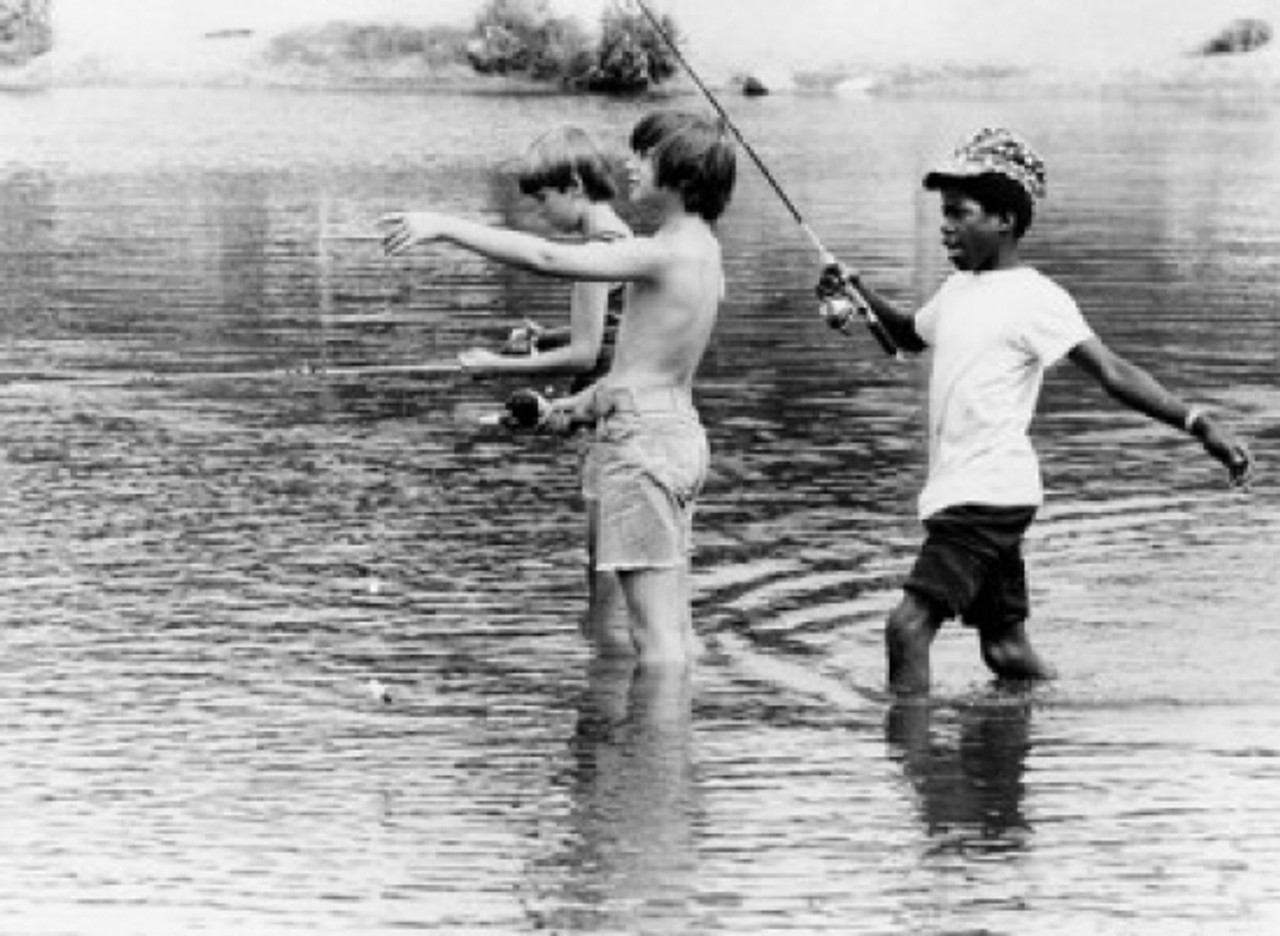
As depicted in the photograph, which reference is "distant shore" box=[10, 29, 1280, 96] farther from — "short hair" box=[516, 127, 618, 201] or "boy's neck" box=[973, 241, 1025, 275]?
"boy's neck" box=[973, 241, 1025, 275]

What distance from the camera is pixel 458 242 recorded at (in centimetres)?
796

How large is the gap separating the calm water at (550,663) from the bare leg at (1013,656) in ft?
0.29

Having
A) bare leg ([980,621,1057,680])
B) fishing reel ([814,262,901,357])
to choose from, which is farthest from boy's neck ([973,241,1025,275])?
bare leg ([980,621,1057,680])

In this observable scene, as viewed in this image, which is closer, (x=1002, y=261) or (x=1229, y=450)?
(x=1229, y=450)

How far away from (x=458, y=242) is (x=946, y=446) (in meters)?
1.50

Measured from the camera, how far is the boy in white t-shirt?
340 inches

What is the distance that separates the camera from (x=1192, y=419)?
8.55 meters

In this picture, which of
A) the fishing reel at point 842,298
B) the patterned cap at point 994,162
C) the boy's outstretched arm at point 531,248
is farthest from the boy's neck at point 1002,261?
the boy's outstretched arm at point 531,248

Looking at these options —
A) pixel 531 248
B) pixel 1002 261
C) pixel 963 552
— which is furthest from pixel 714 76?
pixel 531 248

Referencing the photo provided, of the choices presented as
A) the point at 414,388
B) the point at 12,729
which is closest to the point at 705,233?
the point at 12,729

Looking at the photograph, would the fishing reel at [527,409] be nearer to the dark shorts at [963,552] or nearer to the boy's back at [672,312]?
the boy's back at [672,312]

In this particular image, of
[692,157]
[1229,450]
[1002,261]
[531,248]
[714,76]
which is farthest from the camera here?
[714,76]

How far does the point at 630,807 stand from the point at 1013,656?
1.66 m

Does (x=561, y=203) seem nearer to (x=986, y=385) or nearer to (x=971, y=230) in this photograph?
(x=971, y=230)
